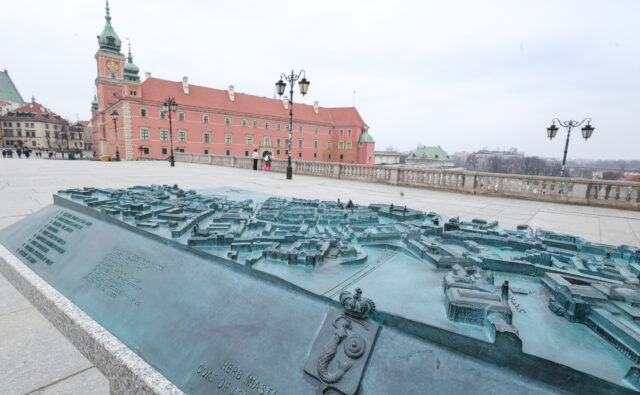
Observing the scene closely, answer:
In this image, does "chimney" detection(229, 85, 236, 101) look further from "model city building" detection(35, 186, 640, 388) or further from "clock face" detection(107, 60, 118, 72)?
"model city building" detection(35, 186, 640, 388)

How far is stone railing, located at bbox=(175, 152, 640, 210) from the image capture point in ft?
32.4

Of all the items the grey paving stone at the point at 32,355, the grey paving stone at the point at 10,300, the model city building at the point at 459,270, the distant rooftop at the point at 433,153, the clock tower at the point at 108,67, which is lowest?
the grey paving stone at the point at 32,355

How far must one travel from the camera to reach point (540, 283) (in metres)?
1.87

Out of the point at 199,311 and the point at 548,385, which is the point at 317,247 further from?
the point at 548,385

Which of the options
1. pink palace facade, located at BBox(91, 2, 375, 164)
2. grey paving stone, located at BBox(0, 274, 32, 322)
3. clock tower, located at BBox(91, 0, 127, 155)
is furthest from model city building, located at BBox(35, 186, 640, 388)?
clock tower, located at BBox(91, 0, 127, 155)

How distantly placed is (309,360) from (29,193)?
432 inches

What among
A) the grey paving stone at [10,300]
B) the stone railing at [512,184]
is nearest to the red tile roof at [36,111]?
the stone railing at [512,184]

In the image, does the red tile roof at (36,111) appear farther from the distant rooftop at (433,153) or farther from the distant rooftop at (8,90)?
the distant rooftop at (433,153)

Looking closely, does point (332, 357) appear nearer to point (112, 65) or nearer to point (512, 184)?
point (512, 184)

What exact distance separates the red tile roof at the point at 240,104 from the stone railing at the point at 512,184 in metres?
41.7

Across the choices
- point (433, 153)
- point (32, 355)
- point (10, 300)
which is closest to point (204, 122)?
point (10, 300)

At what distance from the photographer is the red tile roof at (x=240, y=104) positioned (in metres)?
46.1

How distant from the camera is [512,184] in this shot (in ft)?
37.3

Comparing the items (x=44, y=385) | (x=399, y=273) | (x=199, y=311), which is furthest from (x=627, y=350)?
(x=44, y=385)
